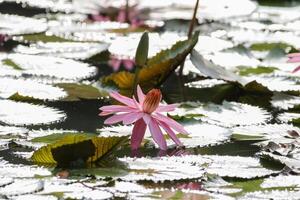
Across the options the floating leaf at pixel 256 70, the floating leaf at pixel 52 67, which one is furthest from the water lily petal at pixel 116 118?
the floating leaf at pixel 256 70

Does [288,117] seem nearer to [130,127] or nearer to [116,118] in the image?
[130,127]

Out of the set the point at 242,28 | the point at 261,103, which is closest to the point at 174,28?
the point at 242,28

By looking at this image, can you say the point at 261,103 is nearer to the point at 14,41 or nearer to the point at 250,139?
the point at 250,139

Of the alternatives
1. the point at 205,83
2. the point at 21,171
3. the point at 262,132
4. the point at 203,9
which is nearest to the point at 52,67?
the point at 205,83

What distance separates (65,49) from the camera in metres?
2.83

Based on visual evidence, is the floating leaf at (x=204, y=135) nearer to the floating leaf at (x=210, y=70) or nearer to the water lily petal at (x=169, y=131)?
the water lily petal at (x=169, y=131)

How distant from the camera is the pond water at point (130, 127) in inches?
59.3

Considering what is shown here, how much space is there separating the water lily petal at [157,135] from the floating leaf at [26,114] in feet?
1.18

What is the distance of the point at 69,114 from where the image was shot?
2010 mm

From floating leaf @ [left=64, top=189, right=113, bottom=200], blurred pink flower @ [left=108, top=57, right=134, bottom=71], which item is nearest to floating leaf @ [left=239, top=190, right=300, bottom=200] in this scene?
floating leaf @ [left=64, top=189, right=113, bottom=200]

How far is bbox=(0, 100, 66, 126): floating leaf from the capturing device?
1902mm

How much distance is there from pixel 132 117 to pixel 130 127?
0.25 metres

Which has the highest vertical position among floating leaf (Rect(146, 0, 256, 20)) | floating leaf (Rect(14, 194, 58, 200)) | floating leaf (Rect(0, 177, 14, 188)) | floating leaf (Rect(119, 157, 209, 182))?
floating leaf (Rect(146, 0, 256, 20))

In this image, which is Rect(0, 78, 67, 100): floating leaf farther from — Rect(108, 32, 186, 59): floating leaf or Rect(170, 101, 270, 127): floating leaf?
Rect(108, 32, 186, 59): floating leaf
